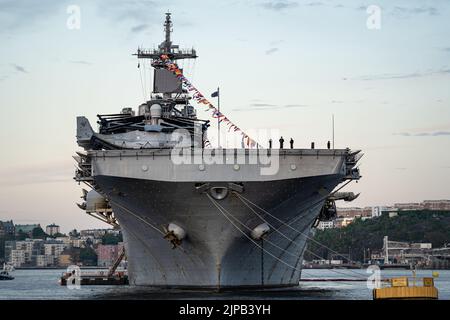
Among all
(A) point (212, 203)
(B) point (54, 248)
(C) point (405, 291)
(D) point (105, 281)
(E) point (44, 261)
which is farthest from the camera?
(B) point (54, 248)

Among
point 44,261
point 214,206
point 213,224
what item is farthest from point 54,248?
point 214,206

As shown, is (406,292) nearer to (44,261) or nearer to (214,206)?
(214,206)

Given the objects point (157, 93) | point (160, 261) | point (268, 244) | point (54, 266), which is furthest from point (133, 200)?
point (54, 266)

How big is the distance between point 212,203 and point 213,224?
834 mm

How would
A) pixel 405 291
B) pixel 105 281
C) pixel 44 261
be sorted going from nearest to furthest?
pixel 405 291, pixel 105 281, pixel 44 261

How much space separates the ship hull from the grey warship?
3 centimetres

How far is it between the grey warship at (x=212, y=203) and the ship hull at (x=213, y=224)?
34 mm

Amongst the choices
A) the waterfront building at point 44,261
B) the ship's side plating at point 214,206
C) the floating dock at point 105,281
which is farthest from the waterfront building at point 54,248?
the ship's side plating at point 214,206

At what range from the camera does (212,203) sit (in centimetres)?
3222

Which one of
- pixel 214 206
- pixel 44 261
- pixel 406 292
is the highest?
pixel 214 206

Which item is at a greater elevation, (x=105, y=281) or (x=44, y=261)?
(x=105, y=281)

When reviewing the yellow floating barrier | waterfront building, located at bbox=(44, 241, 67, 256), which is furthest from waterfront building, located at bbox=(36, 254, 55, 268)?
the yellow floating barrier

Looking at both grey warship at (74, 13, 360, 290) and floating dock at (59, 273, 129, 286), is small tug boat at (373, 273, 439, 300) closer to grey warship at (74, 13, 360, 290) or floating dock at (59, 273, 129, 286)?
grey warship at (74, 13, 360, 290)
